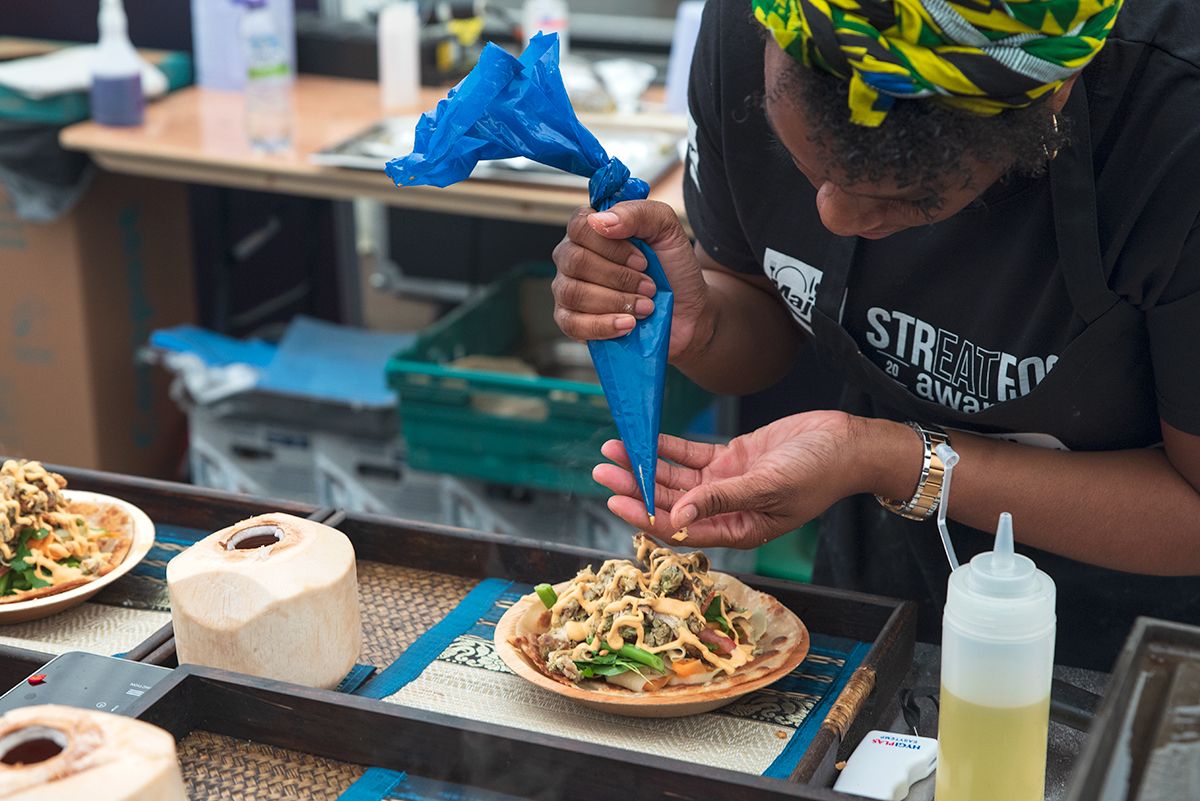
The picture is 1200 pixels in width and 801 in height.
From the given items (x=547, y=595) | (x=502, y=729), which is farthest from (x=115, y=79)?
(x=502, y=729)

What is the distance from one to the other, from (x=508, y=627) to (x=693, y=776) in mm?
334

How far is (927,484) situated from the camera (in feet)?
3.78

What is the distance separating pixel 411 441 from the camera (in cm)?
253

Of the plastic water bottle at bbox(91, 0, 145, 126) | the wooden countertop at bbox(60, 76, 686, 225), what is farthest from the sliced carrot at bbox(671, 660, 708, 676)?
the plastic water bottle at bbox(91, 0, 145, 126)

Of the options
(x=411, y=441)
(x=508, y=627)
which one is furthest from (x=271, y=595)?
(x=411, y=441)

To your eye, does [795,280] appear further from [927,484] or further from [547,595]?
[547,595]

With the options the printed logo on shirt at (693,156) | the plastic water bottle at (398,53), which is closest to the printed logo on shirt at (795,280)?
the printed logo on shirt at (693,156)

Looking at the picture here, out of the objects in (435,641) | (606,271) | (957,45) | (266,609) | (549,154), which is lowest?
(435,641)

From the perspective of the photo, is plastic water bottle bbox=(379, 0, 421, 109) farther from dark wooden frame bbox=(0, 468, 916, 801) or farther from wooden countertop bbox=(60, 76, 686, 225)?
dark wooden frame bbox=(0, 468, 916, 801)

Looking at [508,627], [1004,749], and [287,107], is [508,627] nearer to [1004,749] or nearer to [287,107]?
[1004,749]

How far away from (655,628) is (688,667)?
0.05m

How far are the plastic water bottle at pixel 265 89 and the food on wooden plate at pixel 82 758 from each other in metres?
2.09

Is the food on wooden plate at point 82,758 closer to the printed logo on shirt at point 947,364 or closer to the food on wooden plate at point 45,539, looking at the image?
the food on wooden plate at point 45,539

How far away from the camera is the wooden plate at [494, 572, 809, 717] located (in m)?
1.02
